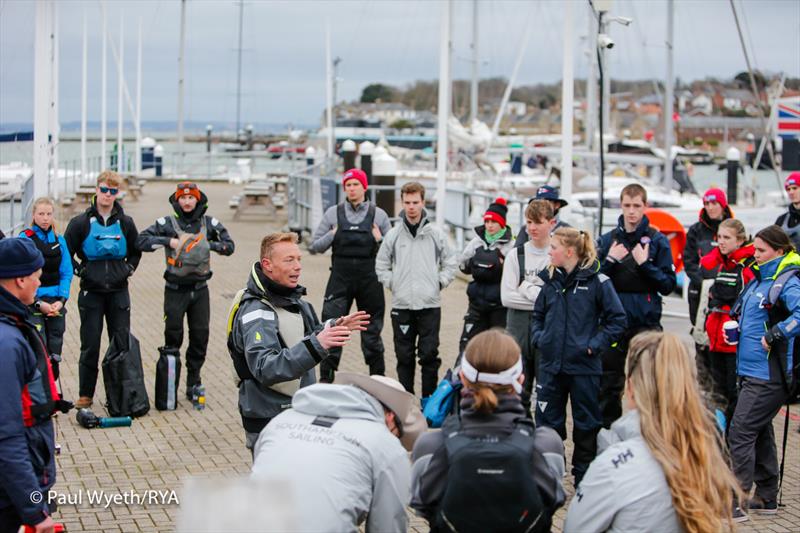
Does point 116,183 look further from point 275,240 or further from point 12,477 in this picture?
point 12,477

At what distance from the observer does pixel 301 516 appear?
12.4 ft

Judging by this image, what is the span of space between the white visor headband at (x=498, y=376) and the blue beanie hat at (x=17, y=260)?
6.30 feet

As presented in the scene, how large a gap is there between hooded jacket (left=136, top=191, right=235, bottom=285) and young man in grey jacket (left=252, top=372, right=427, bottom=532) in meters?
5.39

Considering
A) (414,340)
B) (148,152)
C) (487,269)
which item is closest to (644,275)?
(487,269)

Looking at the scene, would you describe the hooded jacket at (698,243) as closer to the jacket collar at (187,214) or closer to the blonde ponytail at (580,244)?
the blonde ponytail at (580,244)

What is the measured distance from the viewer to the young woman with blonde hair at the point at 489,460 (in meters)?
3.79

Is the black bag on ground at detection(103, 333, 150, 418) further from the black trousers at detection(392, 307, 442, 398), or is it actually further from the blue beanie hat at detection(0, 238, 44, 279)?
the blue beanie hat at detection(0, 238, 44, 279)

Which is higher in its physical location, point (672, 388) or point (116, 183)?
point (116, 183)

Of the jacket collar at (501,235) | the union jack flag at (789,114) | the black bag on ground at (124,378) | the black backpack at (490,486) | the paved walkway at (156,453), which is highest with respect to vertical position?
the union jack flag at (789,114)

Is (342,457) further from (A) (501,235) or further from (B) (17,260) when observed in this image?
(A) (501,235)

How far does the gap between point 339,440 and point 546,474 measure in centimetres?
78

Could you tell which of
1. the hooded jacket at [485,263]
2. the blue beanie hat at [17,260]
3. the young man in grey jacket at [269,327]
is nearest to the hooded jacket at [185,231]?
the hooded jacket at [485,263]

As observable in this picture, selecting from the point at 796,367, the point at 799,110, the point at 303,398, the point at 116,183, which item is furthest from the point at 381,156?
the point at 303,398

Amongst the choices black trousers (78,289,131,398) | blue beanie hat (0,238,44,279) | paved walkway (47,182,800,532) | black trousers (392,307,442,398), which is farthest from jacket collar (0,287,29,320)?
black trousers (392,307,442,398)
